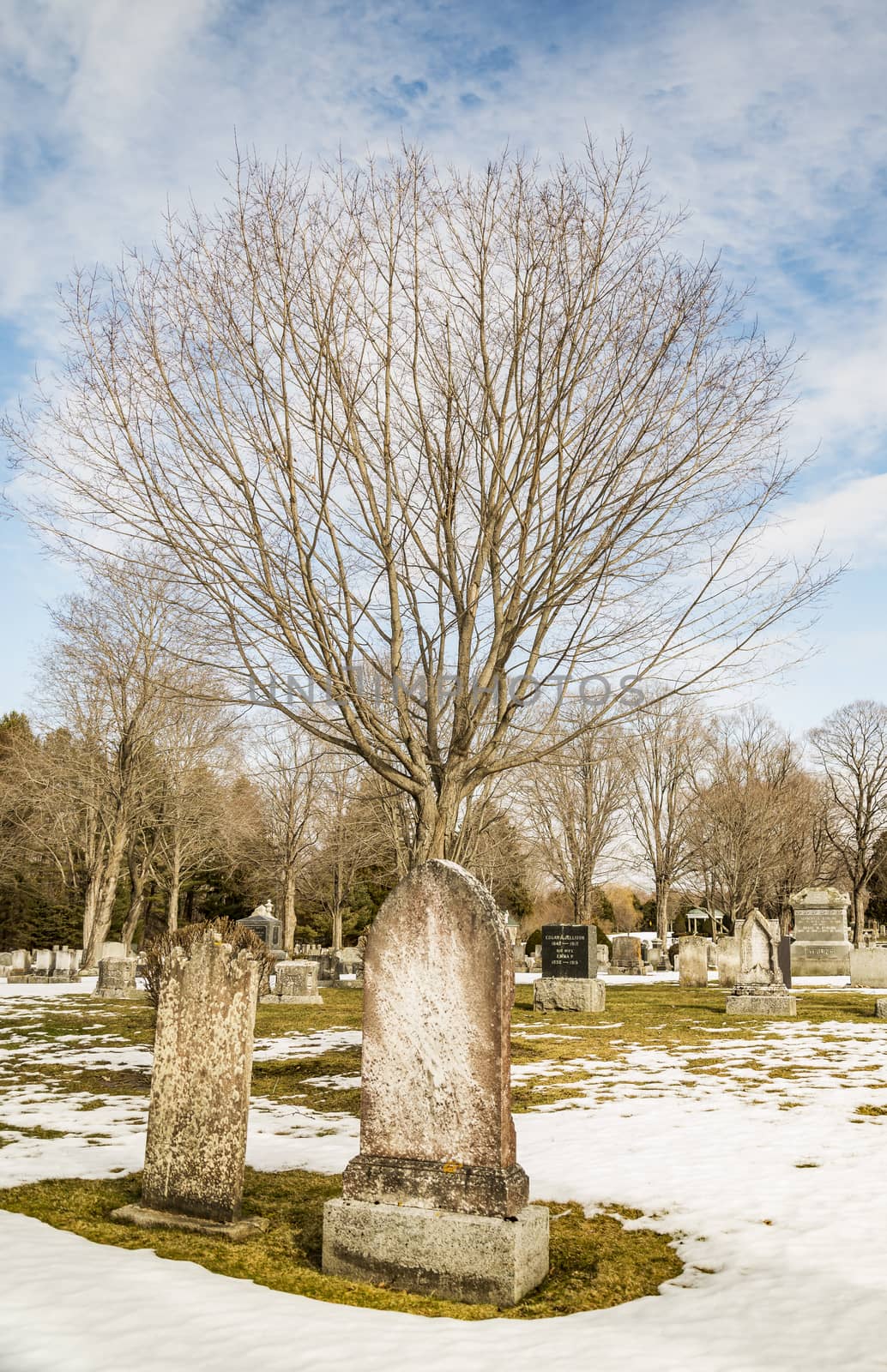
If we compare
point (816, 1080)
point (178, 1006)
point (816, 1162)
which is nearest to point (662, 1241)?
point (816, 1162)

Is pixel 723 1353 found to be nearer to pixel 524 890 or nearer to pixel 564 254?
pixel 564 254

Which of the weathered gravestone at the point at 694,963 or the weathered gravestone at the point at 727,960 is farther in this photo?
the weathered gravestone at the point at 694,963

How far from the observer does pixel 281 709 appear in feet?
29.7

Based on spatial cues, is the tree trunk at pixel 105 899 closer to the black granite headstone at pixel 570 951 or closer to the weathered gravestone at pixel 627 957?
the black granite headstone at pixel 570 951

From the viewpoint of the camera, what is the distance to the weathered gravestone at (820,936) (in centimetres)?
2733

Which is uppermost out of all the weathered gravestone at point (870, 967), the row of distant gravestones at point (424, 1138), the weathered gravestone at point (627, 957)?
the row of distant gravestones at point (424, 1138)

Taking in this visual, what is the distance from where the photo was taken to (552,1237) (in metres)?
4.59

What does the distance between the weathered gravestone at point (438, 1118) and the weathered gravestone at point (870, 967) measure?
19.4 meters

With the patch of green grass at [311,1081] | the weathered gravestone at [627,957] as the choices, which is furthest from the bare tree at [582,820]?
the patch of green grass at [311,1081]

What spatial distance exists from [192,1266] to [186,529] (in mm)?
6520

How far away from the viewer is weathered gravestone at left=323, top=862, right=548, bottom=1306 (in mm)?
4000

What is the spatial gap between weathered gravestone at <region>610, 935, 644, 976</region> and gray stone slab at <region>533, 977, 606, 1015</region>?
15593mm

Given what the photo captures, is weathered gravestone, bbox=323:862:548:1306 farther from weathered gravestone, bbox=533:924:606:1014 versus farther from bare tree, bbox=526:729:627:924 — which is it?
bare tree, bbox=526:729:627:924

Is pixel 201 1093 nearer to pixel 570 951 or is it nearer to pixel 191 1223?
pixel 191 1223
